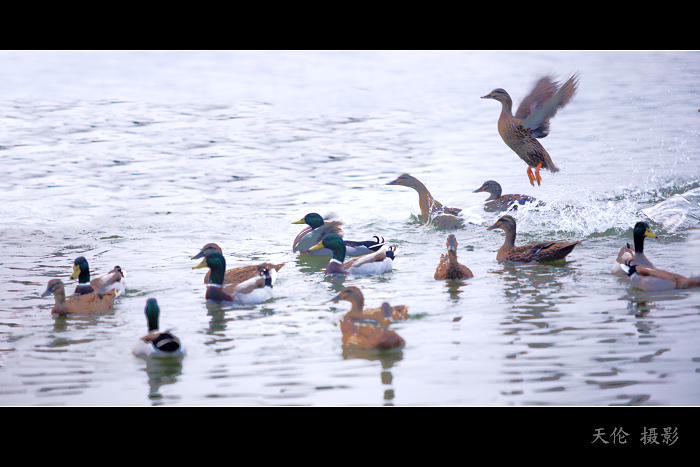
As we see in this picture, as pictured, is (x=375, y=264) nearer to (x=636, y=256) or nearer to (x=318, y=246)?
(x=318, y=246)

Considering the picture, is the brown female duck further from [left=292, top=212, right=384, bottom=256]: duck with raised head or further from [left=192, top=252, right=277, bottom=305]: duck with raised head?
[left=292, top=212, right=384, bottom=256]: duck with raised head

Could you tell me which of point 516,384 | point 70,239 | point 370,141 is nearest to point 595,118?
point 370,141

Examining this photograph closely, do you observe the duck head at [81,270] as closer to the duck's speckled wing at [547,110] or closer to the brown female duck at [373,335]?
the brown female duck at [373,335]

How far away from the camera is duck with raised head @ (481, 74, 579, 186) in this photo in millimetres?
11555

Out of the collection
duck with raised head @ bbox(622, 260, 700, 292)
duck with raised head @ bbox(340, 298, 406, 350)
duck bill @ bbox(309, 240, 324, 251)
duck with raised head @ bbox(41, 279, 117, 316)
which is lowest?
duck with raised head @ bbox(340, 298, 406, 350)

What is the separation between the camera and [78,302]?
8469mm

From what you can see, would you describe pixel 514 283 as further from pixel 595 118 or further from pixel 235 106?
pixel 235 106

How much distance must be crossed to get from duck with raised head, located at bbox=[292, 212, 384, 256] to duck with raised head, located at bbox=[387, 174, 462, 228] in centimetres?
156

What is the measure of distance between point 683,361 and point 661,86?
16.3m

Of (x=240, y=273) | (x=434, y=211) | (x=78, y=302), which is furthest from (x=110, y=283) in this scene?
(x=434, y=211)

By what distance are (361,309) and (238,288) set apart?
67.0 inches

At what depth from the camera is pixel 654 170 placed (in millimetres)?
14727

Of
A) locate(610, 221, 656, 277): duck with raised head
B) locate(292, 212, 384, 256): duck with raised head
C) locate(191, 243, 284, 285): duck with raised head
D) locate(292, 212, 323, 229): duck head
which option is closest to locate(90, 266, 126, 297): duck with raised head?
locate(191, 243, 284, 285): duck with raised head

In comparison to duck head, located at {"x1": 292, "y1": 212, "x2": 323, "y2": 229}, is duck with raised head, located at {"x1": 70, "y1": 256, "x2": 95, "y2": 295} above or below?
below
